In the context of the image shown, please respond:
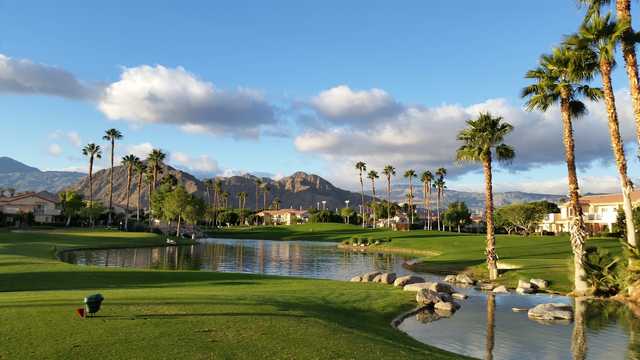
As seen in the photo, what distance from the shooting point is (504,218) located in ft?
490

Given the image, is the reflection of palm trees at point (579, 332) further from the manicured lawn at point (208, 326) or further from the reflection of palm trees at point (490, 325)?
the manicured lawn at point (208, 326)

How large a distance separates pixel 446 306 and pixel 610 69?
60.1 feet

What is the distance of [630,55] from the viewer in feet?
98.1

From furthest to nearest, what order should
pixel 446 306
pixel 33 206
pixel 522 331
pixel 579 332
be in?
1. pixel 33 206
2. pixel 446 306
3. pixel 522 331
4. pixel 579 332

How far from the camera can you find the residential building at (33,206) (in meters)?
135

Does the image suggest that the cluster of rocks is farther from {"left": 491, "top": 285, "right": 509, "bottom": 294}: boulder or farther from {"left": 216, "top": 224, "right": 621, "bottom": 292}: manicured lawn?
{"left": 216, "top": 224, "right": 621, "bottom": 292}: manicured lawn

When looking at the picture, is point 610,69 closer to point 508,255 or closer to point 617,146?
point 617,146

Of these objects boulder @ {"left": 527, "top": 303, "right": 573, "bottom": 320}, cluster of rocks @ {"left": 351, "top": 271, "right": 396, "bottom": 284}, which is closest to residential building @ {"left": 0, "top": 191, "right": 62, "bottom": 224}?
cluster of rocks @ {"left": 351, "top": 271, "right": 396, "bottom": 284}

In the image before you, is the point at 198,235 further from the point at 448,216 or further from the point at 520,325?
the point at 520,325

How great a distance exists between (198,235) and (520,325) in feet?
391

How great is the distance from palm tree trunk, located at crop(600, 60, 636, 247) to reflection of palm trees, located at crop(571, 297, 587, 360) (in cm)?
491

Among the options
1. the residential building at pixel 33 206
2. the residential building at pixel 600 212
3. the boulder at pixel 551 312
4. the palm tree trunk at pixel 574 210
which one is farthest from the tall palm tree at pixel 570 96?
the residential building at pixel 33 206

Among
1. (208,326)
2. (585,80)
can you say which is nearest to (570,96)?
(585,80)

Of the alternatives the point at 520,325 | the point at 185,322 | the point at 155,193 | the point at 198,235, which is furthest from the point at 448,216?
the point at 185,322
